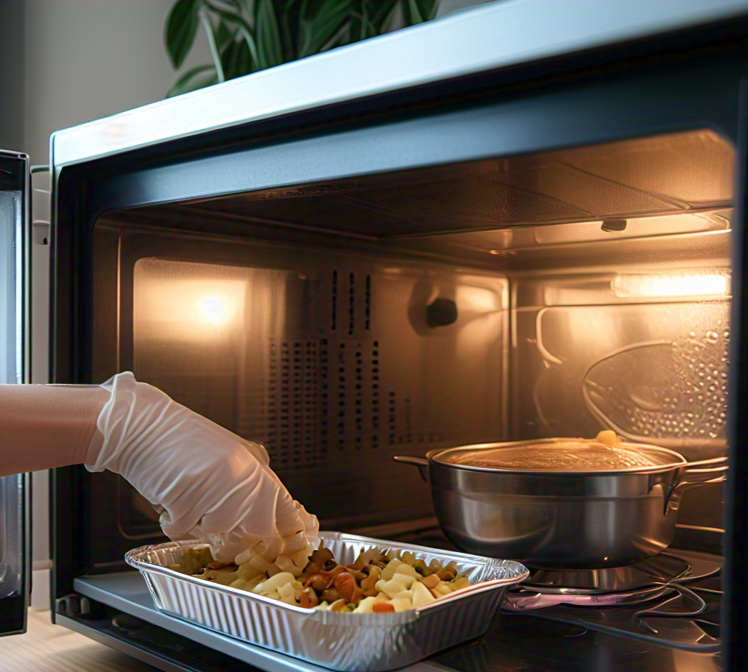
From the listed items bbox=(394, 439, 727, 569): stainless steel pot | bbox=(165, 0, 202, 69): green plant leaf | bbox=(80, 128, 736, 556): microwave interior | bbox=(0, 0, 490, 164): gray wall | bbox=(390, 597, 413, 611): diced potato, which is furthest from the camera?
bbox=(165, 0, 202, 69): green plant leaf

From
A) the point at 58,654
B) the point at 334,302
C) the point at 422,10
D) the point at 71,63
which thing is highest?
the point at 422,10

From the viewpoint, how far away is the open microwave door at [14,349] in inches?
32.1

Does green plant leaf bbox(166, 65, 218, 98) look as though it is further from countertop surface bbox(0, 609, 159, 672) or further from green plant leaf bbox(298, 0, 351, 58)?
countertop surface bbox(0, 609, 159, 672)

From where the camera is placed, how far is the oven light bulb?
101 cm

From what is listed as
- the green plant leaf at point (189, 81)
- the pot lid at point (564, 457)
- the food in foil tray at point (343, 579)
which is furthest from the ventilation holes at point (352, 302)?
the green plant leaf at point (189, 81)

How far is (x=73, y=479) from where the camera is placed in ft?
2.95

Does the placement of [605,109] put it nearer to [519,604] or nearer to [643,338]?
[519,604]

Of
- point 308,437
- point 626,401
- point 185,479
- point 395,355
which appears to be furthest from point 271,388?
point 626,401

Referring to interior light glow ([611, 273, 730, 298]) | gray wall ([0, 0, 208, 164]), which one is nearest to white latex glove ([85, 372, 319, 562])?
interior light glow ([611, 273, 730, 298])

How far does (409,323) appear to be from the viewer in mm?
1225

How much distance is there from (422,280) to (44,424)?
0.65 metres

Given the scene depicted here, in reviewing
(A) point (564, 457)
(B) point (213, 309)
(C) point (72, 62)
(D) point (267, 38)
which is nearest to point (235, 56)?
(D) point (267, 38)

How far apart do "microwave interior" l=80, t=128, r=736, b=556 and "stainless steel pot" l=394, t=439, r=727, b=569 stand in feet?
0.85

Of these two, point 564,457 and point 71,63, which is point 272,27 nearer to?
point 71,63
